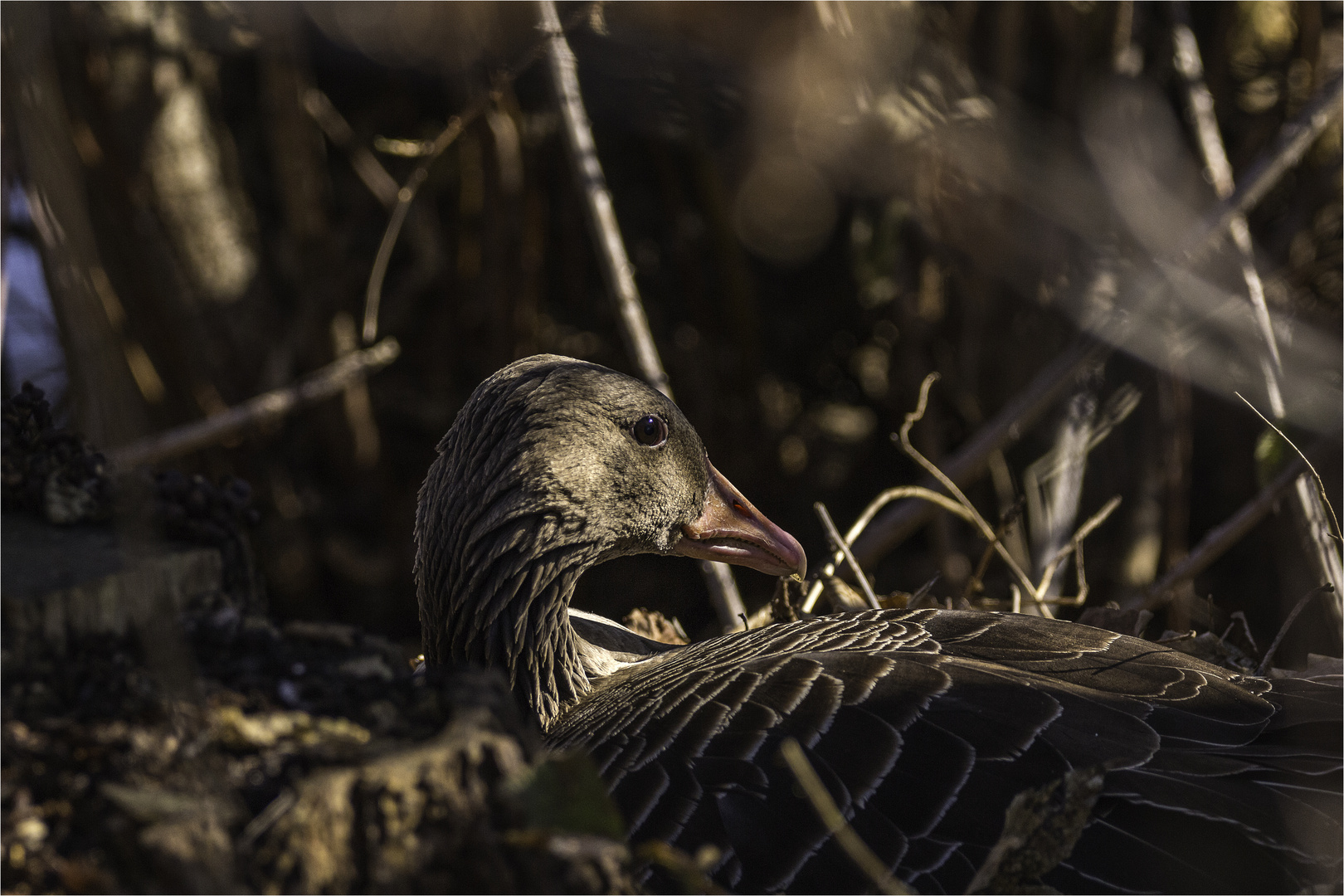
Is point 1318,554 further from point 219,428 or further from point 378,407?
point 378,407

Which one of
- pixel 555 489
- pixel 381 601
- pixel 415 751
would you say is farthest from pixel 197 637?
pixel 381 601

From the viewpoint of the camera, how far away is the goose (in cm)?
220

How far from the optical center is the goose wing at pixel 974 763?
2.18 m

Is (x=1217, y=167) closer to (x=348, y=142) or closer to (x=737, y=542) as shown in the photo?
(x=737, y=542)

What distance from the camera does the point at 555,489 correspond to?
3.11 meters

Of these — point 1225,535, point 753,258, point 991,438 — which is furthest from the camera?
point 753,258

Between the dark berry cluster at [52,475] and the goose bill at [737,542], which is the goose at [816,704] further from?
the dark berry cluster at [52,475]

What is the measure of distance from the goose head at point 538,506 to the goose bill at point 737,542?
10 cm

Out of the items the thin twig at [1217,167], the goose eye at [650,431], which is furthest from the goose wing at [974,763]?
the thin twig at [1217,167]

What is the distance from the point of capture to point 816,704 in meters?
2.46

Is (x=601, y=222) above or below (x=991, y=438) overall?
above

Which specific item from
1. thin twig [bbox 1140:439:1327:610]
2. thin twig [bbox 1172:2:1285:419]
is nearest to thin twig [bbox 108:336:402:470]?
thin twig [bbox 1140:439:1327:610]

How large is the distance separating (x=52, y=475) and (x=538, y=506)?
1.37 metres

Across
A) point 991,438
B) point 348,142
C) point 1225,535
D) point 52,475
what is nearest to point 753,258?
point 348,142
